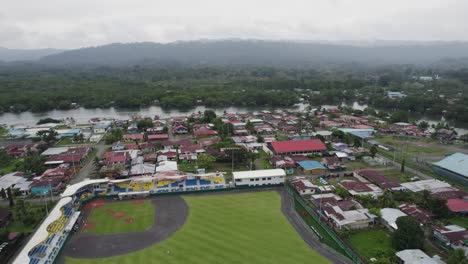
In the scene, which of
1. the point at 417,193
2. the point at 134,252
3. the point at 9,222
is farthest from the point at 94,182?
the point at 417,193

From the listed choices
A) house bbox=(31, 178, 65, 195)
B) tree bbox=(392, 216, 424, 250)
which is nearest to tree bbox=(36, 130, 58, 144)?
house bbox=(31, 178, 65, 195)

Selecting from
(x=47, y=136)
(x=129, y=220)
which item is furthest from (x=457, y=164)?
(x=47, y=136)

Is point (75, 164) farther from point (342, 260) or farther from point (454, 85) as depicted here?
point (454, 85)

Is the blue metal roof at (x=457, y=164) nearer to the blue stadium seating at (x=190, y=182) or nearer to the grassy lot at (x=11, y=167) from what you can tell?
the blue stadium seating at (x=190, y=182)

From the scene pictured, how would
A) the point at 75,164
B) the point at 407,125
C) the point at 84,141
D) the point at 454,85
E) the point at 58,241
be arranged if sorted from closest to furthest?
the point at 58,241 < the point at 75,164 < the point at 84,141 < the point at 407,125 < the point at 454,85

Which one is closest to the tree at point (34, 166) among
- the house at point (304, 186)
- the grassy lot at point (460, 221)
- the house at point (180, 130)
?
the house at point (180, 130)

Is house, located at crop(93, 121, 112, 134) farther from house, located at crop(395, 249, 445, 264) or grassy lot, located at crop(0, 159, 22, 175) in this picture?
house, located at crop(395, 249, 445, 264)

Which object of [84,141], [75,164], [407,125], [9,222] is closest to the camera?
[9,222]
